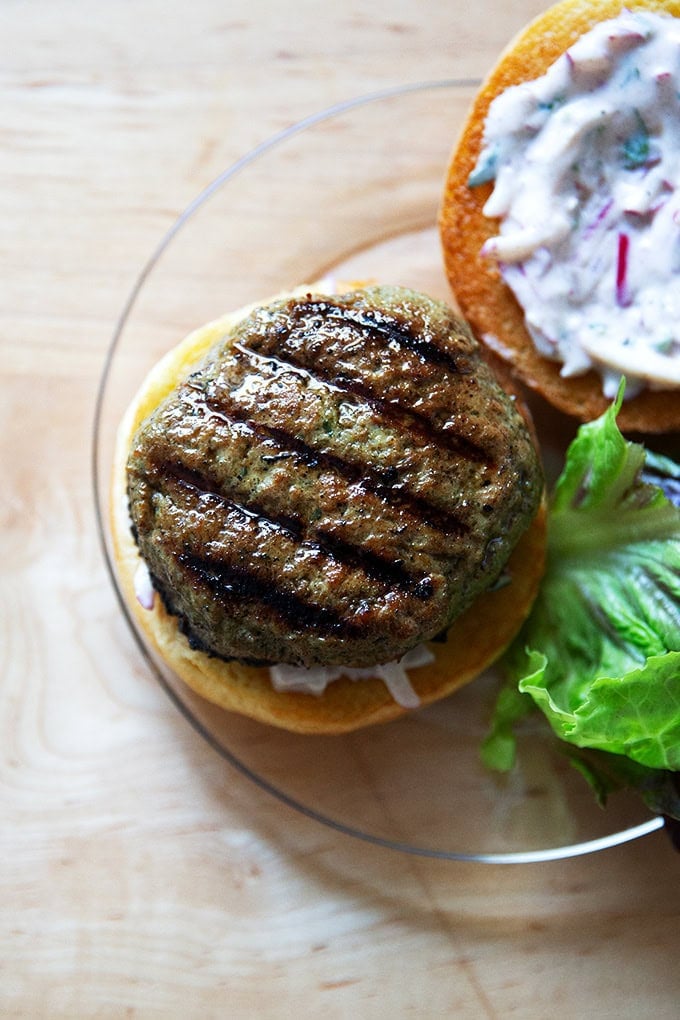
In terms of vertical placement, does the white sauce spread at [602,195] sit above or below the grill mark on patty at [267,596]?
above

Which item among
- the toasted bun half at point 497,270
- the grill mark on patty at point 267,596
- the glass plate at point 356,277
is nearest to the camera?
the grill mark on patty at point 267,596

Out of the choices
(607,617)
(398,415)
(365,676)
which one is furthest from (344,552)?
(607,617)

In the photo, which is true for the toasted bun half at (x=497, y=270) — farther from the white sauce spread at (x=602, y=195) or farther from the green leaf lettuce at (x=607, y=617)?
the green leaf lettuce at (x=607, y=617)

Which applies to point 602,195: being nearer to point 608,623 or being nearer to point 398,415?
point 398,415

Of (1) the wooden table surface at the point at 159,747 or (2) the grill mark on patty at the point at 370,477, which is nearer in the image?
(2) the grill mark on patty at the point at 370,477


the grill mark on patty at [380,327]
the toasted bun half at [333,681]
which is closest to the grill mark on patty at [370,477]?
the grill mark on patty at [380,327]

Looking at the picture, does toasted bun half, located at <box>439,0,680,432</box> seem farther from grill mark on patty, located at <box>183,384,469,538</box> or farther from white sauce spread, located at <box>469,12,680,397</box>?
grill mark on patty, located at <box>183,384,469,538</box>
